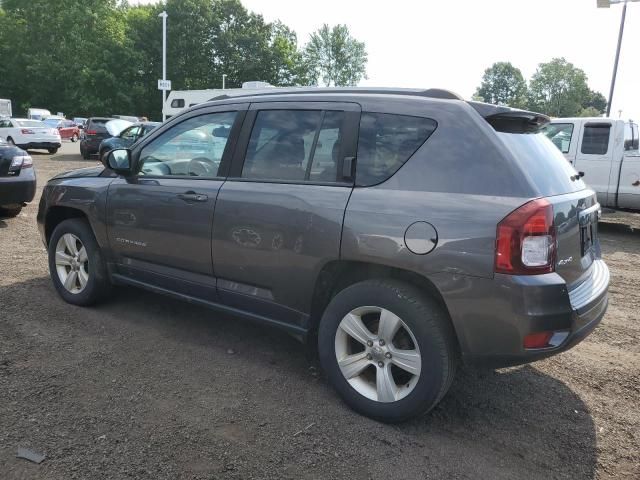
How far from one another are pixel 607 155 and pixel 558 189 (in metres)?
7.95

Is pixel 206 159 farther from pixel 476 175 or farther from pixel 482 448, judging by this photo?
pixel 482 448

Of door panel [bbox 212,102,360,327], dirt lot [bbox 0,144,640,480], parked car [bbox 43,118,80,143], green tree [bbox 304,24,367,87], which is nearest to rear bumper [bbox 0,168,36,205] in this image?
dirt lot [bbox 0,144,640,480]

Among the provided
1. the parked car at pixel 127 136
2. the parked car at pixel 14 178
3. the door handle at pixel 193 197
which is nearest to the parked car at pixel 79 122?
the parked car at pixel 127 136

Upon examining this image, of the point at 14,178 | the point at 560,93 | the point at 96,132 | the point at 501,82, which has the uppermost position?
the point at 501,82

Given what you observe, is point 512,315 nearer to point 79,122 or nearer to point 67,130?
point 67,130

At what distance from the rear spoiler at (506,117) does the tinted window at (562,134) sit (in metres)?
7.79

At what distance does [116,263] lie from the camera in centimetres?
429

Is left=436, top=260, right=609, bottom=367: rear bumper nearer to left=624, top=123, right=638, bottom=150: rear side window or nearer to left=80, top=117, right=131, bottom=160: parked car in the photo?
left=624, top=123, right=638, bottom=150: rear side window

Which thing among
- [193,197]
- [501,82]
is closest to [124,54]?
[193,197]

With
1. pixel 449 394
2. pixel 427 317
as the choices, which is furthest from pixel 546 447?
pixel 427 317

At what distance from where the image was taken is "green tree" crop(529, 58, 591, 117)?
3110 inches

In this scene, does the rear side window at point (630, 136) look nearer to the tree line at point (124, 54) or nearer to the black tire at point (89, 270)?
the black tire at point (89, 270)

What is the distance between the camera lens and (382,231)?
2.80 m

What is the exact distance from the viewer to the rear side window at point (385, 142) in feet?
9.50
